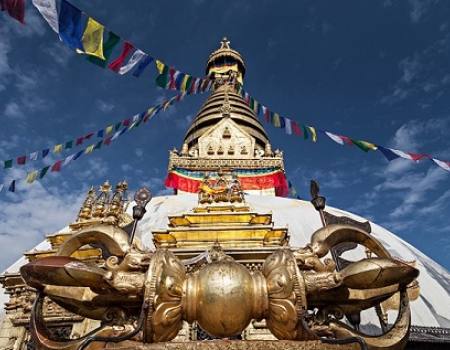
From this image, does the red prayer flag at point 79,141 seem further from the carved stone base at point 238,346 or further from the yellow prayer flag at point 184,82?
the carved stone base at point 238,346

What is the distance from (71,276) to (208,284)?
652mm

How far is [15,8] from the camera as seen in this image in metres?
4.91

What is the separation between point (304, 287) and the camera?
1506mm

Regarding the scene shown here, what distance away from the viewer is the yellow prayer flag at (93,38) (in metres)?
6.63

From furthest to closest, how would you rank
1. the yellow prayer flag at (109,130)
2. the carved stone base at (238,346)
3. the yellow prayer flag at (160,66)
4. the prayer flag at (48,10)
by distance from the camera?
the yellow prayer flag at (109,130), the yellow prayer flag at (160,66), the prayer flag at (48,10), the carved stone base at (238,346)

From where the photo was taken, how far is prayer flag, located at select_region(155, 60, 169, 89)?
9.50 meters

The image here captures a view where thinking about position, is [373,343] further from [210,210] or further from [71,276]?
[210,210]

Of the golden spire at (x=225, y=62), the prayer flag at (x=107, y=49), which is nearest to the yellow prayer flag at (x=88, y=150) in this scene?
the prayer flag at (x=107, y=49)

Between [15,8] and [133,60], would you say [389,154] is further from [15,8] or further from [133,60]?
[15,8]

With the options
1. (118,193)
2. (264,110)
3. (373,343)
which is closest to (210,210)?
(118,193)

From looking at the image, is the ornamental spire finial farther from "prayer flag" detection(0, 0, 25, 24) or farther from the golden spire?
"prayer flag" detection(0, 0, 25, 24)

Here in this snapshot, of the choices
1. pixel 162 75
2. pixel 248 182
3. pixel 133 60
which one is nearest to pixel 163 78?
pixel 162 75

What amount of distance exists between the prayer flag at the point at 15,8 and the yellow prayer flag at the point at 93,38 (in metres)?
1.60

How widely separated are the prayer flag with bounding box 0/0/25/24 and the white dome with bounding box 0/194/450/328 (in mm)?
5332
